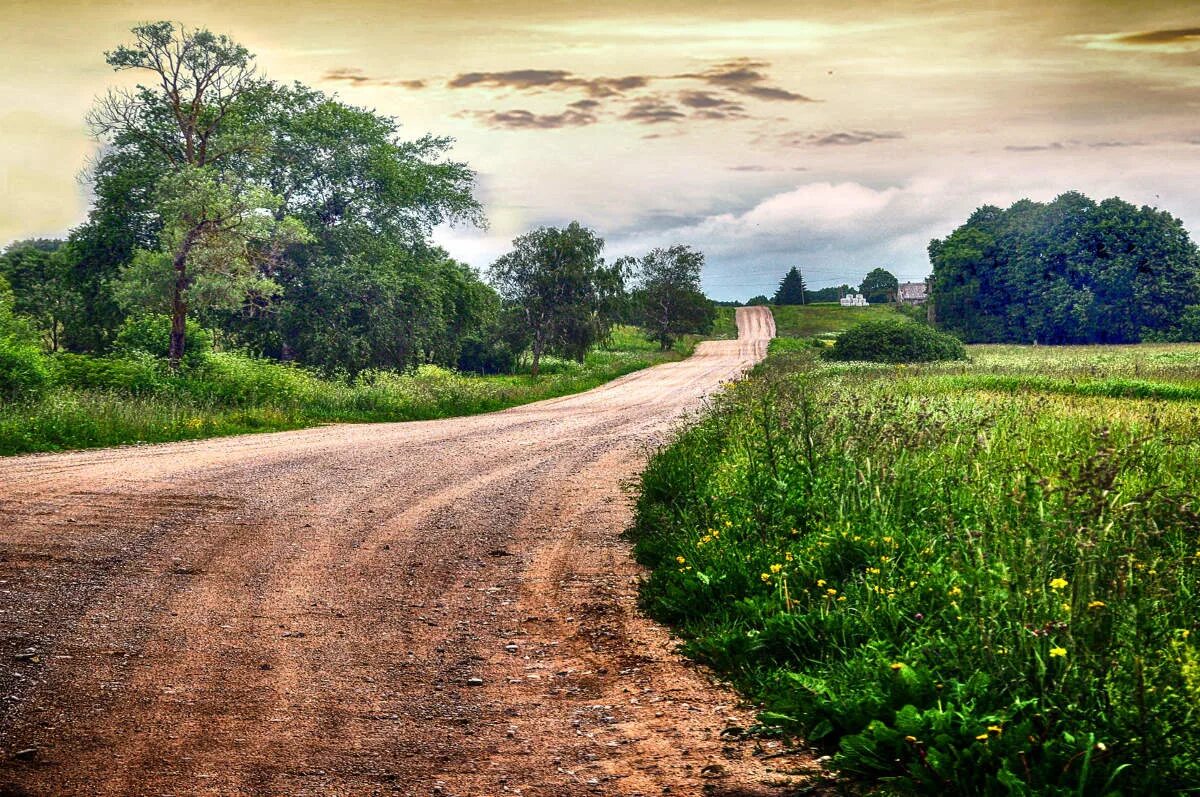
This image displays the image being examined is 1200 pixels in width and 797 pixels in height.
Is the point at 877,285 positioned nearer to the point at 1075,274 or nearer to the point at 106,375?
the point at 1075,274

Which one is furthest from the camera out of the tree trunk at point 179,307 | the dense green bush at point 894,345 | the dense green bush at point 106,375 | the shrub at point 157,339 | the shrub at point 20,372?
the dense green bush at point 894,345

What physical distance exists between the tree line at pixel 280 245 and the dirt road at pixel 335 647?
15.4m

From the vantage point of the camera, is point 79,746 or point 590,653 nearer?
point 79,746

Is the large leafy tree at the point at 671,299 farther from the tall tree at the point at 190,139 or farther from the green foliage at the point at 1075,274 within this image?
the tall tree at the point at 190,139

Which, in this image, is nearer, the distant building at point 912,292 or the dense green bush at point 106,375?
the dense green bush at point 106,375

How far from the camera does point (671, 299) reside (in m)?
77.4

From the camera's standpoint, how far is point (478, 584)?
7809mm

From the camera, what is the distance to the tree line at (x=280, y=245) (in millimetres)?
26312

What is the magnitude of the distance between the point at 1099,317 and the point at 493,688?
75233 millimetres

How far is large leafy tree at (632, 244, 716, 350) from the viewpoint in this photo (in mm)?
76562

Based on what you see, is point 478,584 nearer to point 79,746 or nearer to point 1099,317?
point 79,746

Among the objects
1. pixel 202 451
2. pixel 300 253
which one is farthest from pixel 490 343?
pixel 202 451

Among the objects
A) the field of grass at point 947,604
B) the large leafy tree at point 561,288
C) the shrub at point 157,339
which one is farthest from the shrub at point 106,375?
the large leafy tree at point 561,288

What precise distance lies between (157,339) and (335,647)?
22446 mm
